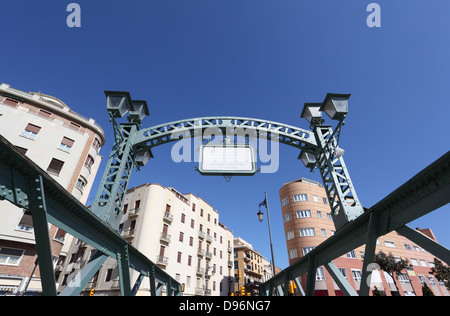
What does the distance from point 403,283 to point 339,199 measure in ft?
127

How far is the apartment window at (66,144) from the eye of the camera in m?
21.8

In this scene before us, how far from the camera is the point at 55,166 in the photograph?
20.7m

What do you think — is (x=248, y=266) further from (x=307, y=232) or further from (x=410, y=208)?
(x=410, y=208)

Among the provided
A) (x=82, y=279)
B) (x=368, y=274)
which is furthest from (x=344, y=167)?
(x=82, y=279)

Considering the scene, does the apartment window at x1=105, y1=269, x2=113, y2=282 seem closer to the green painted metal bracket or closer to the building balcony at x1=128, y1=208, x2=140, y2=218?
the building balcony at x1=128, y1=208, x2=140, y2=218

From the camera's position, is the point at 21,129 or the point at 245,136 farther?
the point at 21,129

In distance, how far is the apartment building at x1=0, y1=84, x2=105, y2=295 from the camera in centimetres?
1650

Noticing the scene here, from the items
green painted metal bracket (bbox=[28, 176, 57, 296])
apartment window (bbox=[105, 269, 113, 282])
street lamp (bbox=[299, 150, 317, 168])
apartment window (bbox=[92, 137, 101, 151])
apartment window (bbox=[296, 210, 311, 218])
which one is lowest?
green painted metal bracket (bbox=[28, 176, 57, 296])

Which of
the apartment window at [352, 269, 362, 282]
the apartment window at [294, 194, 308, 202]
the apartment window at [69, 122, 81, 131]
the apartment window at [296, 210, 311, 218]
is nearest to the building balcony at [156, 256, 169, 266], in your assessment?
the apartment window at [69, 122, 81, 131]

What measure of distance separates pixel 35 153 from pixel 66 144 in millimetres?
2667

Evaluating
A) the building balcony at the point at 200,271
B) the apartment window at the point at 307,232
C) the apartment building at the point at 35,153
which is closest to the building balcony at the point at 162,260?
the building balcony at the point at 200,271

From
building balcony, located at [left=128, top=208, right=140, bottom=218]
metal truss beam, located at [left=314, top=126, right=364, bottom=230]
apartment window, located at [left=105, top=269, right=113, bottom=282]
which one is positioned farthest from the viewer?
building balcony, located at [left=128, top=208, right=140, bottom=218]
